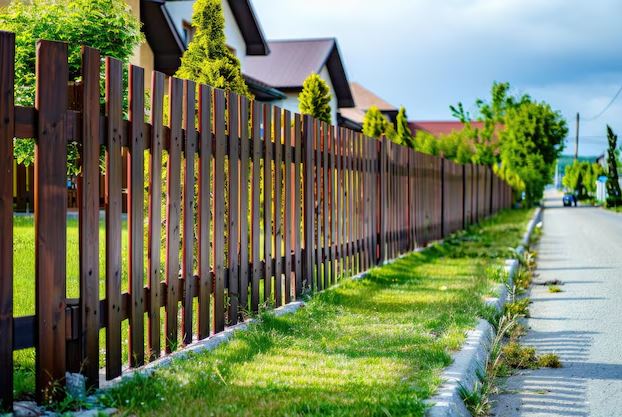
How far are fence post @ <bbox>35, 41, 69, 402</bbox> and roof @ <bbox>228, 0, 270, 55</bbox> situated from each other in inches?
786

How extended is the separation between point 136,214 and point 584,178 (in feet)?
280

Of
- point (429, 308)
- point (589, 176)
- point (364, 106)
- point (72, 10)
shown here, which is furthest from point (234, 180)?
point (589, 176)

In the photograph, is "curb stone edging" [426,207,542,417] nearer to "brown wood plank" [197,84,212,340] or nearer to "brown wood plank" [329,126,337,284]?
"brown wood plank" [197,84,212,340]

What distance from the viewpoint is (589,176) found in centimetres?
8100

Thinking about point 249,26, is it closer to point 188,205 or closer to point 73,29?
point 73,29

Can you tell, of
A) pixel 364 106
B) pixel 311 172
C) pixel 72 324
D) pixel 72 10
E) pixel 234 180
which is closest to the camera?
pixel 72 324

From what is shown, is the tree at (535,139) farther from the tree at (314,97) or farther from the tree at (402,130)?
the tree at (314,97)

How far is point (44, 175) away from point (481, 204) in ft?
82.5

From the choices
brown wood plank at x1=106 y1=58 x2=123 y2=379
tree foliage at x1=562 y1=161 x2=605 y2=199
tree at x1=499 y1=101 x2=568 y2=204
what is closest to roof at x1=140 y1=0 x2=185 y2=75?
brown wood plank at x1=106 y1=58 x2=123 y2=379

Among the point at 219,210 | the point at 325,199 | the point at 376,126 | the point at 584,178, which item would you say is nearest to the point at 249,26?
the point at 376,126

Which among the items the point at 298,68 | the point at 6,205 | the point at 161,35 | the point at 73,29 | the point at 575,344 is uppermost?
the point at 298,68

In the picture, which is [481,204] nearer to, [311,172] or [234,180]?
[311,172]

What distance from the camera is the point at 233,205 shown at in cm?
629

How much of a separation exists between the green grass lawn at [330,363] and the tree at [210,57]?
2326mm
